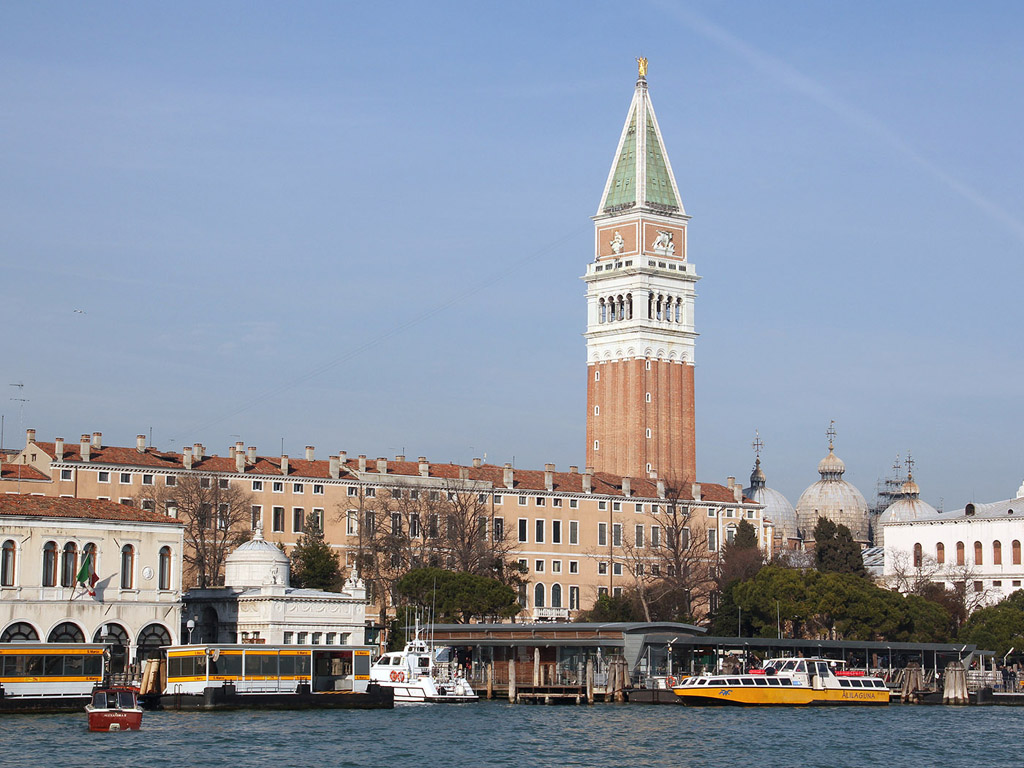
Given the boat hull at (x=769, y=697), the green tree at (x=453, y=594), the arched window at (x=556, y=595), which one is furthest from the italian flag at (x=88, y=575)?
the arched window at (x=556, y=595)

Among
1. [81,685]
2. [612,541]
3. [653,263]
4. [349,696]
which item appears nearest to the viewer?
[81,685]

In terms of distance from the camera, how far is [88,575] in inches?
2378

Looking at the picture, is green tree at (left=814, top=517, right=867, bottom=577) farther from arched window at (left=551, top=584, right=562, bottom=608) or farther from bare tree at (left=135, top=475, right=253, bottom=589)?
bare tree at (left=135, top=475, right=253, bottom=589)

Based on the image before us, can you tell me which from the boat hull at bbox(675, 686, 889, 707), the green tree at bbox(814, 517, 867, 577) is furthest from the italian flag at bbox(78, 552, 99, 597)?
the green tree at bbox(814, 517, 867, 577)

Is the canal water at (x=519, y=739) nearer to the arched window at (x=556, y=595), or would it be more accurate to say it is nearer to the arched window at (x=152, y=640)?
the arched window at (x=152, y=640)

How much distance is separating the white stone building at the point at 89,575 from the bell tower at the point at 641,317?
52892 mm

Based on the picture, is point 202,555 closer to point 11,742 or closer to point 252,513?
point 252,513

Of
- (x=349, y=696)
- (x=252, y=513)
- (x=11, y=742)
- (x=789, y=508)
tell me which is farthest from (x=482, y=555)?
(x=789, y=508)

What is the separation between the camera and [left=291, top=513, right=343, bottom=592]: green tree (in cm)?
8000

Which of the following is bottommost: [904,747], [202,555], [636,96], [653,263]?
[904,747]

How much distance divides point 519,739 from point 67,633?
17.9 metres

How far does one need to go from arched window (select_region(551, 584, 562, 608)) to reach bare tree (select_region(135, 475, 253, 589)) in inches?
717

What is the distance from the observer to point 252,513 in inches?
3474

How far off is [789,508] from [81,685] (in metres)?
89.7
